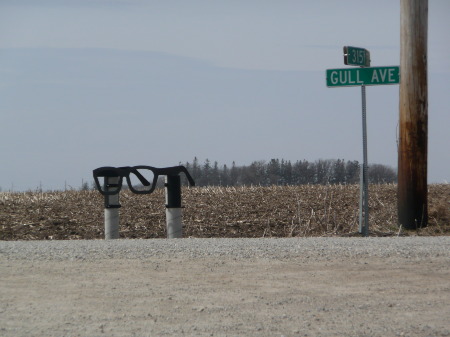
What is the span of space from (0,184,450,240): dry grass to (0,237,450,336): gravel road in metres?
5.12

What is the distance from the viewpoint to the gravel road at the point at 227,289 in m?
6.64

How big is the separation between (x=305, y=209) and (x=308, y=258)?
28.0ft

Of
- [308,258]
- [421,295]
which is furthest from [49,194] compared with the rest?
[421,295]

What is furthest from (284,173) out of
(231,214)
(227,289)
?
(227,289)

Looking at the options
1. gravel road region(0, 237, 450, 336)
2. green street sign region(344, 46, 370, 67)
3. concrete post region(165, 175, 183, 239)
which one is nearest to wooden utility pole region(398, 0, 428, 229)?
green street sign region(344, 46, 370, 67)

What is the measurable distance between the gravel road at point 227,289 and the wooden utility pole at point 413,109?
3911mm

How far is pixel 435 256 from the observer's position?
364 inches

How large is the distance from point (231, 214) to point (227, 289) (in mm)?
9608

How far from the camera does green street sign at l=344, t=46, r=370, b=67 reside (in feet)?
42.2

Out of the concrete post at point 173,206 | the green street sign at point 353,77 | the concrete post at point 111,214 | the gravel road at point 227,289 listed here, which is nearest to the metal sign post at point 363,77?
the green street sign at point 353,77

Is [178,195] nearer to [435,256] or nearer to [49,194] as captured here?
[435,256]

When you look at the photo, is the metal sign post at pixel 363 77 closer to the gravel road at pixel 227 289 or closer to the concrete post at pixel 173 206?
the concrete post at pixel 173 206

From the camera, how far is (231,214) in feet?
57.0

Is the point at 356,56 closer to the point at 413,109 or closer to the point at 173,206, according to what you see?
the point at 413,109
